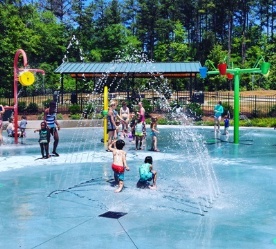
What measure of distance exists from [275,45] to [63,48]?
2819cm

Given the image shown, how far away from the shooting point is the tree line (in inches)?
2154

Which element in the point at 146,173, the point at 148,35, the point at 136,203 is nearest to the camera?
the point at 136,203

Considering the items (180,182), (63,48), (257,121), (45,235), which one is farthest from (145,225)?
(63,48)

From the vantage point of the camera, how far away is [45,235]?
6809 mm

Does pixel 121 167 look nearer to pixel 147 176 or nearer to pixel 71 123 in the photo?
pixel 147 176

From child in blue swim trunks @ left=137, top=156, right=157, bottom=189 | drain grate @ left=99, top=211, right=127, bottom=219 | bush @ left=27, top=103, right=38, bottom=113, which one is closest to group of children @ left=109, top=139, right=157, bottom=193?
child in blue swim trunks @ left=137, top=156, right=157, bottom=189

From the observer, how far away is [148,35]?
71.2m

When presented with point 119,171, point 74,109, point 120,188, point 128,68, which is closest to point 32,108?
point 74,109

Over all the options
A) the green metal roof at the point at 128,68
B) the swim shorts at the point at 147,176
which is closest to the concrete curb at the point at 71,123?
the green metal roof at the point at 128,68

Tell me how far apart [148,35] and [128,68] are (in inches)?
1648

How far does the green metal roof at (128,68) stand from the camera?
1193 inches

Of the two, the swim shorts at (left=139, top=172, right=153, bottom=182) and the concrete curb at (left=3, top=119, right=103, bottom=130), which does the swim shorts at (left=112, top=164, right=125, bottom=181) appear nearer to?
the swim shorts at (left=139, top=172, right=153, bottom=182)

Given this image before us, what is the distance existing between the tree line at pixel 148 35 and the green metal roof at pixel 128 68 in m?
13.7

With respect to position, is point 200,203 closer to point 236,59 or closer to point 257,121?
point 257,121
